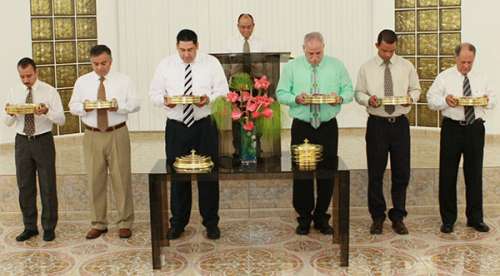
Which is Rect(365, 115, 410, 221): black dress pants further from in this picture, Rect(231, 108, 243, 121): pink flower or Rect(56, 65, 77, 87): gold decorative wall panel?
Rect(56, 65, 77, 87): gold decorative wall panel

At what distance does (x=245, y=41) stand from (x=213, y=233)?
136 inches

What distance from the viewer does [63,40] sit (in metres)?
10.6

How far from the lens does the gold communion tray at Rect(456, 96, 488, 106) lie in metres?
6.08

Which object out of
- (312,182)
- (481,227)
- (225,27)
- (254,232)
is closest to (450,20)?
(225,27)

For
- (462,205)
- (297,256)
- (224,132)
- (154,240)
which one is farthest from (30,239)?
(462,205)

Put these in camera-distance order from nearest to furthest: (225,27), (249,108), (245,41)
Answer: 1. (249,108)
2. (245,41)
3. (225,27)

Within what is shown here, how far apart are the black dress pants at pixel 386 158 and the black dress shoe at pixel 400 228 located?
0.12ft

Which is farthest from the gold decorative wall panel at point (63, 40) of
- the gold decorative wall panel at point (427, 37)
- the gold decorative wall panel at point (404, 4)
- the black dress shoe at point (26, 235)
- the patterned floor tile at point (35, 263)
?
the patterned floor tile at point (35, 263)

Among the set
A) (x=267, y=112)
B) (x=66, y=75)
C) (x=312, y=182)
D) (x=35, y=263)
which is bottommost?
(x=35, y=263)

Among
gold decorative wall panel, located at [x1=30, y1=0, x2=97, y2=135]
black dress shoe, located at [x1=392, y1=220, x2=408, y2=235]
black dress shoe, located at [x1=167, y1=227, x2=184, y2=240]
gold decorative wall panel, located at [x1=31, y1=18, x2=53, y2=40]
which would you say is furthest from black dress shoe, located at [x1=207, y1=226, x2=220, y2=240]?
gold decorative wall panel, located at [x1=31, y1=18, x2=53, y2=40]

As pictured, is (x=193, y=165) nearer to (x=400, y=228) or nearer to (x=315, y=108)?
(x=315, y=108)

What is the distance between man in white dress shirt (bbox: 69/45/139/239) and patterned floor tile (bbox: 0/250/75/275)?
57 cm

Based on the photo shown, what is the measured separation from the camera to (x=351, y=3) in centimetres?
1120

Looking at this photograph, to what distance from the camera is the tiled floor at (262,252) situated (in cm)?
555
